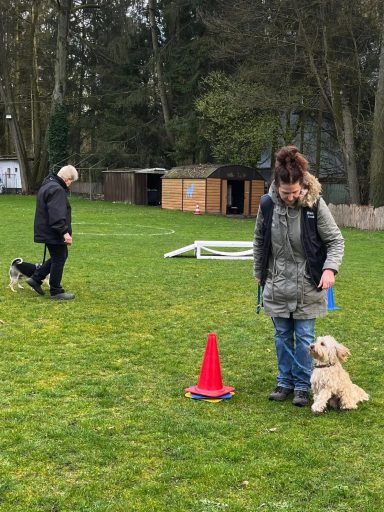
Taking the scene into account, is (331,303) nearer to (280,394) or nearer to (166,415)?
(280,394)

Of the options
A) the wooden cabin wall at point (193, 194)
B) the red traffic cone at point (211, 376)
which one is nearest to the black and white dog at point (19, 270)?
the red traffic cone at point (211, 376)

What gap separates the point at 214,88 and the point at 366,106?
8.01 metres

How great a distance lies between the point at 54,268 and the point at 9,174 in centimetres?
4413

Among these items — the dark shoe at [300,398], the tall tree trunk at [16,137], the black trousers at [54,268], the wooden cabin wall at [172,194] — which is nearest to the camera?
the dark shoe at [300,398]

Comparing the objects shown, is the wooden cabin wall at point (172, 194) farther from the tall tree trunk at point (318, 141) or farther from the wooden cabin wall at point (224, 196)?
the tall tree trunk at point (318, 141)

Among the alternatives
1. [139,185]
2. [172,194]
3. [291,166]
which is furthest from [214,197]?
[291,166]

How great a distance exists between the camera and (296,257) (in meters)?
4.66

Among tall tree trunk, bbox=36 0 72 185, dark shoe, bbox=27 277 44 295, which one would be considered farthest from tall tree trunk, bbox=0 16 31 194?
dark shoe, bbox=27 277 44 295

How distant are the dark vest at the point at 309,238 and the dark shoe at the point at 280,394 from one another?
2.98 feet

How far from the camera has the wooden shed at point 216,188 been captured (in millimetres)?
29562

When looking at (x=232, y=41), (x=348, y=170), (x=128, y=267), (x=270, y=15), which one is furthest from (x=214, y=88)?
(x=128, y=267)

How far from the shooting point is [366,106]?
1132 inches

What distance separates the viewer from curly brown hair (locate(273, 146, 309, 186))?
443cm

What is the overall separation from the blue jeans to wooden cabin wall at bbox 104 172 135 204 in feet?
105
